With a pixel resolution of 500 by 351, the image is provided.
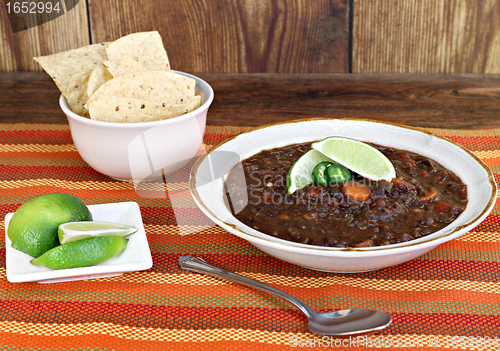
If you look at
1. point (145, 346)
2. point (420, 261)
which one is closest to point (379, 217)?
point (420, 261)

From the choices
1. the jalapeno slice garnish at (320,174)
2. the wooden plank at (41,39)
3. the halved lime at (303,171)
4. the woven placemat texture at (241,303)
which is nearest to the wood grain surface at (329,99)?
the wooden plank at (41,39)

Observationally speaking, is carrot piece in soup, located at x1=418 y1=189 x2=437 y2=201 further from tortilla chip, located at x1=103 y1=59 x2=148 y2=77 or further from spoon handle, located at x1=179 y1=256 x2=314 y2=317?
tortilla chip, located at x1=103 y1=59 x2=148 y2=77

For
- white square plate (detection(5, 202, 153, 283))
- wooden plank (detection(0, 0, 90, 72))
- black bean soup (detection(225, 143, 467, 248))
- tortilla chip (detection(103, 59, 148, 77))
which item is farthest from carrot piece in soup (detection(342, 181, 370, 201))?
wooden plank (detection(0, 0, 90, 72))

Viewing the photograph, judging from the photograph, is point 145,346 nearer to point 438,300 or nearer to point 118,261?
point 118,261

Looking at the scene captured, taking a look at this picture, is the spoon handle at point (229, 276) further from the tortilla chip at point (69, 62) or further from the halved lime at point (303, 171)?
the tortilla chip at point (69, 62)

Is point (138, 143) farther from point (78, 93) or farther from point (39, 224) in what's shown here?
point (39, 224)

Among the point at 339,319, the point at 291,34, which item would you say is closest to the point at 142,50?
the point at 339,319
